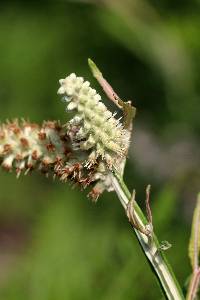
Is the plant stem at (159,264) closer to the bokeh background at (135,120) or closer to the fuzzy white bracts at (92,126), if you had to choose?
the fuzzy white bracts at (92,126)

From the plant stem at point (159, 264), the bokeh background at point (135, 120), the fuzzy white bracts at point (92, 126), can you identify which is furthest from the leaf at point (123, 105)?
the bokeh background at point (135, 120)

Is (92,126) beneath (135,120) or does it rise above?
beneath

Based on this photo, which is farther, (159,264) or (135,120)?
(135,120)

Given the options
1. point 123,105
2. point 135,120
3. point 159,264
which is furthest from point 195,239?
point 135,120

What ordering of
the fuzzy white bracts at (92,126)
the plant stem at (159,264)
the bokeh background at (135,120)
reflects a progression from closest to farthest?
the fuzzy white bracts at (92,126), the plant stem at (159,264), the bokeh background at (135,120)

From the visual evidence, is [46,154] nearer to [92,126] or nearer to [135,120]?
[92,126]

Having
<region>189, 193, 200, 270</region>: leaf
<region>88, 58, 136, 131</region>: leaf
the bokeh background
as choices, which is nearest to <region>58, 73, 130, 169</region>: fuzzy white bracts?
<region>88, 58, 136, 131</region>: leaf

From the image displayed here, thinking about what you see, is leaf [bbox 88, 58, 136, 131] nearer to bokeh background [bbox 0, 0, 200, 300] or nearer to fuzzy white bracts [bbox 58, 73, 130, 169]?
fuzzy white bracts [bbox 58, 73, 130, 169]
